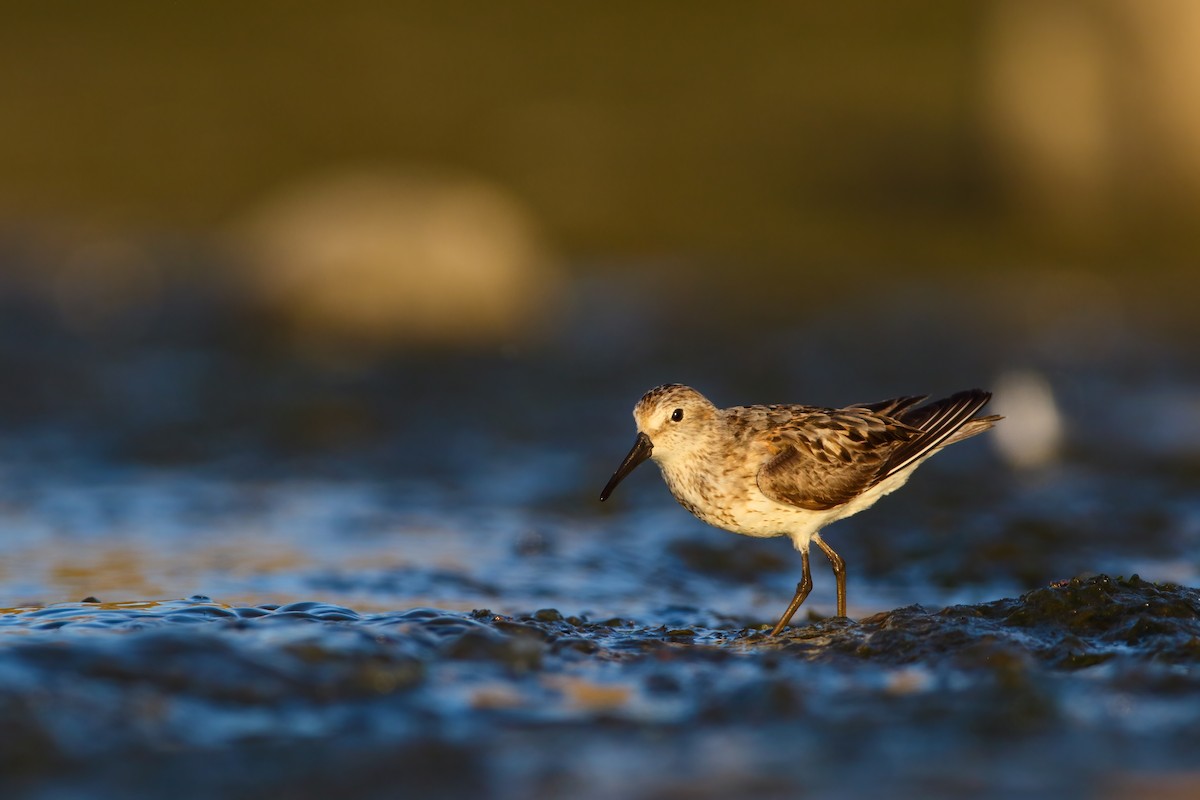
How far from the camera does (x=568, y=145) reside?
95.0 ft

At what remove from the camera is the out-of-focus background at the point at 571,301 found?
1017 centimetres

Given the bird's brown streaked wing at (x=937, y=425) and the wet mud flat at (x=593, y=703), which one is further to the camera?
the bird's brown streaked wing at (x=937, y=425)

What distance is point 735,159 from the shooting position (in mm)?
29016

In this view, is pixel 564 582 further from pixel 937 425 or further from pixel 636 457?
pixel 937 425

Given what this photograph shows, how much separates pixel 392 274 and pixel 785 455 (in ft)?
32.6

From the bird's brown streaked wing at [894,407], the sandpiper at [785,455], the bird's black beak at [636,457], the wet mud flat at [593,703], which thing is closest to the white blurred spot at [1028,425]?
the bird's brown streaked wing at [894,407]

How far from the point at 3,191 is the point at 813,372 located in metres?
16.0

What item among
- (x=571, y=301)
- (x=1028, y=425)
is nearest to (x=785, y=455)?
(x=1028, y=425)

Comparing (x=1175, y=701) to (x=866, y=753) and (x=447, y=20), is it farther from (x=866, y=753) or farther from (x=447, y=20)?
(x=447, y=20)

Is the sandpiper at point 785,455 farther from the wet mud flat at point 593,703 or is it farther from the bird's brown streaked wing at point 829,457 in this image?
the wet mud flat at point 593,703

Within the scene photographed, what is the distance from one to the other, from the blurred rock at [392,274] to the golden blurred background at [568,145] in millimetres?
38

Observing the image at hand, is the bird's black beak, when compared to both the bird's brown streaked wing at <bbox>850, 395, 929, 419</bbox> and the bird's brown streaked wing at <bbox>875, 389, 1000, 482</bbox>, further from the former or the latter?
the bird's brown streaked wing at <bbox>850, 395, 929, 419</bbox>

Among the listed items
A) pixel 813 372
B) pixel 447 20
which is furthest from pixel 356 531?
pixel 447 20

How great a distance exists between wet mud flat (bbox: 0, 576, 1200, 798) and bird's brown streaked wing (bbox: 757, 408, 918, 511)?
0.97 meters
